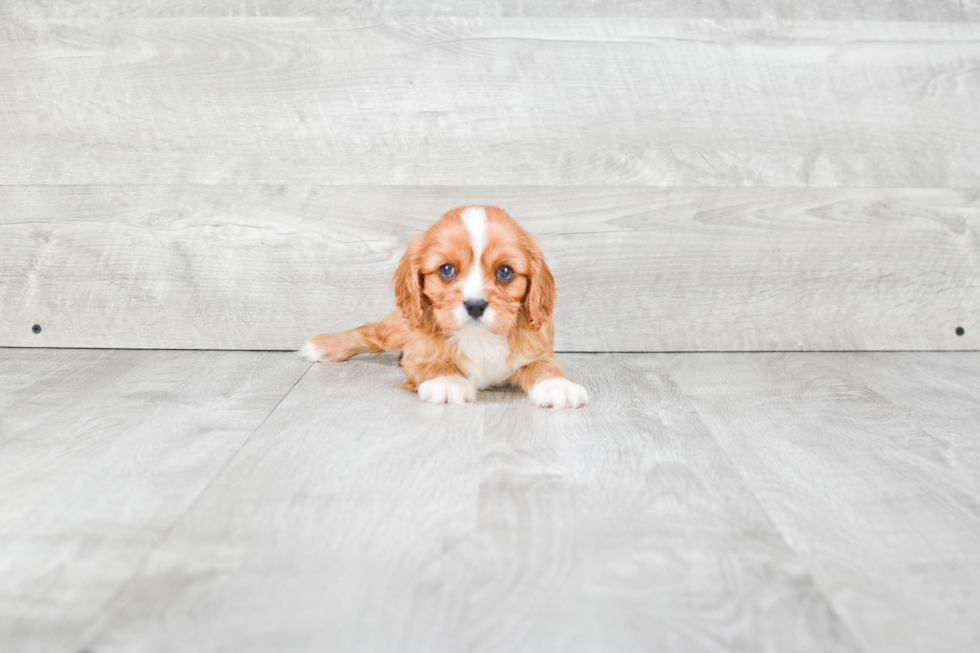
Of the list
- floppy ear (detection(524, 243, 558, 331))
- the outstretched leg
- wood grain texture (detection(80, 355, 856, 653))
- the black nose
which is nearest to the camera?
wood grain texture (detection(80, 355, 856, 653))

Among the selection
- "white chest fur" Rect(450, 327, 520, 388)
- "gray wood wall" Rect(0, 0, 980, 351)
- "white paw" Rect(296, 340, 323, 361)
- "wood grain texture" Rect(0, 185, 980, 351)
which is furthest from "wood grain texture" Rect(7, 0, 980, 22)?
"white chest fur" Rect(450, 327, 520, 388)

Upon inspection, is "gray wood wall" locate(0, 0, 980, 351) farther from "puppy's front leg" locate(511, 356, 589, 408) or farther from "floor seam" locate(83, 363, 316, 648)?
"floor seam" locate(83, 363, 316, 648)

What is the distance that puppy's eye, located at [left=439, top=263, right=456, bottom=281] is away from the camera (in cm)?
191

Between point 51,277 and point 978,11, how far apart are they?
3.08m

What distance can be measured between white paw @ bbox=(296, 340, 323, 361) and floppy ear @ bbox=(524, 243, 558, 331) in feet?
2.48

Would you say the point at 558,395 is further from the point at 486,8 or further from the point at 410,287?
the point at 486,8

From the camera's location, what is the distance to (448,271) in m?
1.91

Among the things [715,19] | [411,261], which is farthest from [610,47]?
[411,261]

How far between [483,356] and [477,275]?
0.24 meters

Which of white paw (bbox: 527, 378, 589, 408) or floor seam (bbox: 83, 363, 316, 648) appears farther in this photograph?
white paw (bbox: 527, 378, 589, 408)

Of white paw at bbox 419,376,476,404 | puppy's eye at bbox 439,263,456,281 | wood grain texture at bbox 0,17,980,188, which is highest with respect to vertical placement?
wood grain texture at bbox 0,17,980,188

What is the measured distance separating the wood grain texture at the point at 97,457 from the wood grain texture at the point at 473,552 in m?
0.06

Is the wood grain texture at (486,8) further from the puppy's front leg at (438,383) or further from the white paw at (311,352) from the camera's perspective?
the puppy's front leg at (438,383)

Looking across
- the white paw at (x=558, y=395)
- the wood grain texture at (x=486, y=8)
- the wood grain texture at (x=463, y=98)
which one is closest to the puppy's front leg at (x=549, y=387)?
the white paw at (x=558, y=395)
